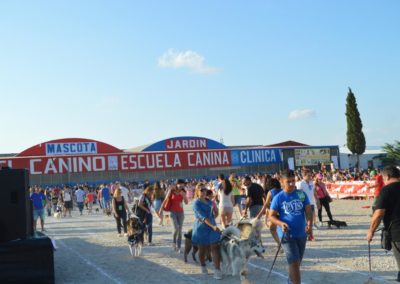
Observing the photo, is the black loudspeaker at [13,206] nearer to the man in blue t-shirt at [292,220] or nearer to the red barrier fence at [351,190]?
the man in blue t-shirt at [292,220]

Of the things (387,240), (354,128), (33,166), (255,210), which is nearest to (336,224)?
(255,210)

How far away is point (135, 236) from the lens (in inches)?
451

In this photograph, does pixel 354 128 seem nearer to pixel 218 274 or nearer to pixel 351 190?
pixel 351 190

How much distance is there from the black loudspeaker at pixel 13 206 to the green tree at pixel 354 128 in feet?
163

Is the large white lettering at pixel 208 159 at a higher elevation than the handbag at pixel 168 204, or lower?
higher

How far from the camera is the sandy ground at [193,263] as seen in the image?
8664 mm

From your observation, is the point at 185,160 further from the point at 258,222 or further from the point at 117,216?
the point at 258,222

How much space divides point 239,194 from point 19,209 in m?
11.2

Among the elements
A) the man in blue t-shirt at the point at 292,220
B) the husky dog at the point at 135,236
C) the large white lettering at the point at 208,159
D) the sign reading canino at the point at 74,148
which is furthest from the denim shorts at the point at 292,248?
the sign reading canino at the point at 74,148

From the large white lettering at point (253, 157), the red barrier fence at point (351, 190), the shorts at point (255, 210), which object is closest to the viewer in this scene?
the shorts at point (255, 210)

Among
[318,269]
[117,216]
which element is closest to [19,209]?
[318,269]

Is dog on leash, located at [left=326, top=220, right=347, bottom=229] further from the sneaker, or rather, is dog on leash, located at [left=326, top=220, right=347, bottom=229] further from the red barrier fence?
the red barrier fence

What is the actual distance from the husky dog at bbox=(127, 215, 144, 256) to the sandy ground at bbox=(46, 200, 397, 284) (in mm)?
210

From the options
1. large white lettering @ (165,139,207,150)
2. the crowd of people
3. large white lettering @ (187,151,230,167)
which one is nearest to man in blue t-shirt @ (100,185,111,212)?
the crowd of people
